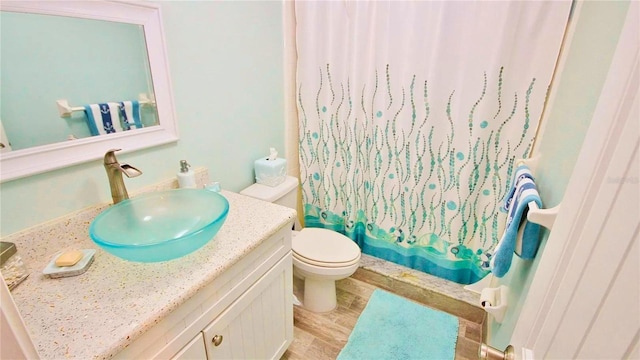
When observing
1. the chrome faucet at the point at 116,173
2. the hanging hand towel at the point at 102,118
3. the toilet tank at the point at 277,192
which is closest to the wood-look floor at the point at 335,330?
the toilet tank at the point at 277,192

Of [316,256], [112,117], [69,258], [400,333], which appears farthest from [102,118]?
[400,333]

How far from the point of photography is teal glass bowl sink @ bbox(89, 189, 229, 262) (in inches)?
33.9

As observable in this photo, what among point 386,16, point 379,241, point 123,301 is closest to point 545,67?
point 386,16

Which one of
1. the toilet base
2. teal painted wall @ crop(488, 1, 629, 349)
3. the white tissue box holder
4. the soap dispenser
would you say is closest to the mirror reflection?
the soap dispenser

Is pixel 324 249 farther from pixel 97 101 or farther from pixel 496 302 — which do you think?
pixel 97 101

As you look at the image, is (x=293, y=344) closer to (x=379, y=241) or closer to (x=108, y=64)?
(x=379, y=241)

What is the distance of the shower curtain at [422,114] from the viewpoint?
145 cm

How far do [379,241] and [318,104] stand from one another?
1064 mm

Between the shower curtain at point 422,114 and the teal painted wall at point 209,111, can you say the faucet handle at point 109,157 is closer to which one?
the teal painted wall at point 209,111

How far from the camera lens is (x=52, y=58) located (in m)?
0.95

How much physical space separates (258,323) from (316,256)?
21.7 inches

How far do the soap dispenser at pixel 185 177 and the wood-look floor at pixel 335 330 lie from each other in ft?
3.36

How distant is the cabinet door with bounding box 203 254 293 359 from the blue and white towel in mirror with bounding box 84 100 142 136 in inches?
31.1

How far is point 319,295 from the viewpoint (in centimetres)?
182
